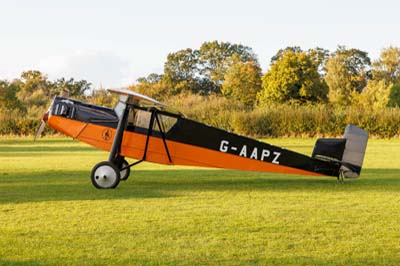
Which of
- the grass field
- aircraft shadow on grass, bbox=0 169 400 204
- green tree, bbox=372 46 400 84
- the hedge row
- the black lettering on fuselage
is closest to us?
the grass field

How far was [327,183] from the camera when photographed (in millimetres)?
14594

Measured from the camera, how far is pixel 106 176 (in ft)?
43.8

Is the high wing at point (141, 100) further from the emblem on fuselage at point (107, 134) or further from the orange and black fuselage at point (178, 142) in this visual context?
the emblem on fuselage at point (107, 134)

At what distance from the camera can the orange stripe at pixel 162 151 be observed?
46.1ft

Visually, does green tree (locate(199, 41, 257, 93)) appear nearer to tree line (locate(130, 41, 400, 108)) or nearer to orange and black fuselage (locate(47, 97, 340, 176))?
tree line (locate(130, 41, 400, 108))

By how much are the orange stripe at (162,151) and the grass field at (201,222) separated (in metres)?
0.44

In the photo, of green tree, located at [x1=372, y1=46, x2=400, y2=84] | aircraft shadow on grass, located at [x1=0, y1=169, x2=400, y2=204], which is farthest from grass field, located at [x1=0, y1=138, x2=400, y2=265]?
green tree, located at [x1=372, y1=46, x2=400, y2=84]

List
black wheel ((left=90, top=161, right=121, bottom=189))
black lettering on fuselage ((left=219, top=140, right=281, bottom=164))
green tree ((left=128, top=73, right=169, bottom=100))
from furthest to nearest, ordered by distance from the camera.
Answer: green tree ((left=128, top=73, right=169, bottom=100)), black lettering on fuselage ((left=219, top=140, right=281, bottom=164)), black wheel ((left=90, top=161, right=121, bottom=189))

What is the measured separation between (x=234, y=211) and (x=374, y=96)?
253 feet

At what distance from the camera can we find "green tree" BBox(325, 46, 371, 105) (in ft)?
304

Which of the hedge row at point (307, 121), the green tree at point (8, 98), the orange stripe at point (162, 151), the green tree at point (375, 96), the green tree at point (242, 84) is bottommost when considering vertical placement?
the green tree at point (8, 98)

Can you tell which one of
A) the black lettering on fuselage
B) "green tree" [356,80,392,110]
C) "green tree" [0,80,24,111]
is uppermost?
"green tree" [356,80,392,110]

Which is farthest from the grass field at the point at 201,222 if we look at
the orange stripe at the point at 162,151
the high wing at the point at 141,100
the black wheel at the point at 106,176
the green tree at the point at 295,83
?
the green tree at the point at 295,83

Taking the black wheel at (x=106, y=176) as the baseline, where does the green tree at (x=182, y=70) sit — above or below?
above
